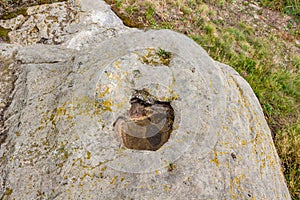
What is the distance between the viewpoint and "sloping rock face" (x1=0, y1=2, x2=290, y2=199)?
310cm

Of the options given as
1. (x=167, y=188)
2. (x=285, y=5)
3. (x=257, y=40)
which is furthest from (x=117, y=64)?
(x=285, y=5)

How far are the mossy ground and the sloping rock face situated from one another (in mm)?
2412

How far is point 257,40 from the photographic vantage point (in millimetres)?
8898

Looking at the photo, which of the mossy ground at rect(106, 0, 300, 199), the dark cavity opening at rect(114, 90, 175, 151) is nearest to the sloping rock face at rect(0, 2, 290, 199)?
the dark cavity opening at rect(114, 90, 175, 151)

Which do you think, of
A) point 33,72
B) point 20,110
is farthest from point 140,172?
point 33,72

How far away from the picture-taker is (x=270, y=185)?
12.0ft

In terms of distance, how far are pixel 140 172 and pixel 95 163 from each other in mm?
518

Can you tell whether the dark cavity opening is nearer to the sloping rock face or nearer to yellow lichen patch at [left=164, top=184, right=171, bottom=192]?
the sloping rock face

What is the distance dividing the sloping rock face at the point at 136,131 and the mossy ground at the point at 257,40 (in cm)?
241

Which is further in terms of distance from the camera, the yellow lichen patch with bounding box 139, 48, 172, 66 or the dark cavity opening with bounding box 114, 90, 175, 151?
the yellow lichen patch with bounding box 139, 48, 172, 66

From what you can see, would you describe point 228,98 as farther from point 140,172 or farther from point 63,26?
point 63,26

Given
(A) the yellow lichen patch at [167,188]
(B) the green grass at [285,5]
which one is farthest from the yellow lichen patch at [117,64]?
(B) the green grass at [285,5]

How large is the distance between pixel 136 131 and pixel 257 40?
268 inches

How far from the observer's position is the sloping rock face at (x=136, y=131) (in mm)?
3102
